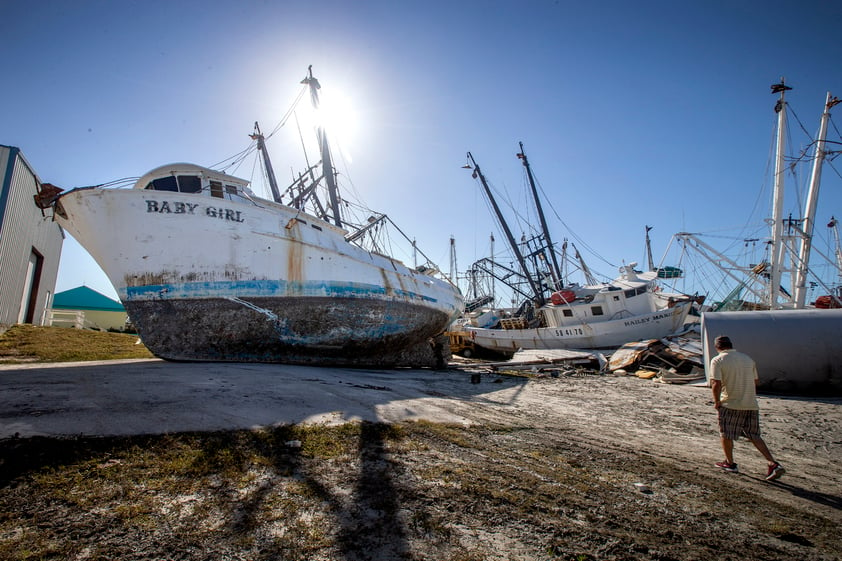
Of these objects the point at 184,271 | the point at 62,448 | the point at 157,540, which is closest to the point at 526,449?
the point at 157,540

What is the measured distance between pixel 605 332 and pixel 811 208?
13.9 m

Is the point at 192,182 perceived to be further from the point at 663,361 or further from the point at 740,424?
the point at 663,361

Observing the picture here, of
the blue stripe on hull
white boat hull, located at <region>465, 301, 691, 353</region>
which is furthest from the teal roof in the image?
white boat hull, located at <region>465, 301, 691, 353</region>

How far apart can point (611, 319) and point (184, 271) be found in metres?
23.1

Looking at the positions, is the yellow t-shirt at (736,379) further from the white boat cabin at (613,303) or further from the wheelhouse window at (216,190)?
the white boat cabin at (613,303)

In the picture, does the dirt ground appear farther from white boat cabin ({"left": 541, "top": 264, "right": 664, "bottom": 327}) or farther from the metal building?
white boat cabin ({"left": 541, "top": 264, "right": 664, "bottom": 327})

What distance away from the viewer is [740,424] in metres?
4.16

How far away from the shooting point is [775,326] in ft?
29.3

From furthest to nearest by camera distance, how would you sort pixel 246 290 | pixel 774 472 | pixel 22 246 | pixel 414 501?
pixel 22 246
pixel 246 290
pixel 774 472
pixel 414 501

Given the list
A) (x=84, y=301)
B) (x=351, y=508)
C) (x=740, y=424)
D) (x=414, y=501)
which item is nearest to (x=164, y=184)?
(x=351, y=508)

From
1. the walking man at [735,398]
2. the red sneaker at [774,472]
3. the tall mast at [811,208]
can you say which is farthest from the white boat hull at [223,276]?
the tall mast at [811,208]

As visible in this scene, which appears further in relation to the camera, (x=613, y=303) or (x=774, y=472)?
(x=613, y=303)

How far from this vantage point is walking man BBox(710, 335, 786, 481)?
410 cm

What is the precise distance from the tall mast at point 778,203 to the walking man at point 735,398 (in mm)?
20329
